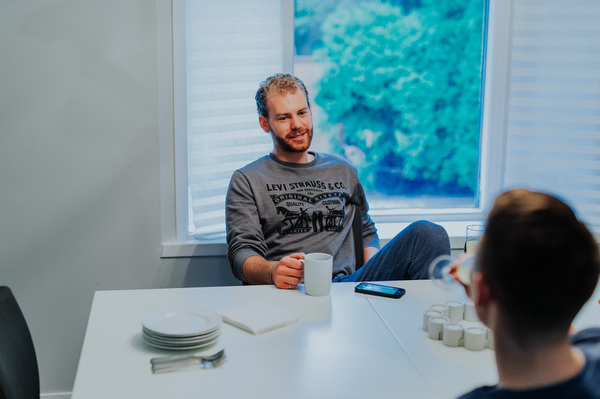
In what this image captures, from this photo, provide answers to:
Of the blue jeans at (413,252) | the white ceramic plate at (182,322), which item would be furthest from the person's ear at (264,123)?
the white ceramic plate at (182,322)

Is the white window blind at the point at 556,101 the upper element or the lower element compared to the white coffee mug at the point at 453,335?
upper

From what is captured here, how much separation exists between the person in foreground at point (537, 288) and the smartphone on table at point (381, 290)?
31.9 inches

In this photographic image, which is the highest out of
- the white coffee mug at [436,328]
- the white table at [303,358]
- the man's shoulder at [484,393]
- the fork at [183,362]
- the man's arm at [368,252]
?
the man's shoulder at [484,393]

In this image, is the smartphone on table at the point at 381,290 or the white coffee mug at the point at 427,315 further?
the smartphone on table at the point at 381,290

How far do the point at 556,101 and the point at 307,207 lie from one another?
4.42 ft

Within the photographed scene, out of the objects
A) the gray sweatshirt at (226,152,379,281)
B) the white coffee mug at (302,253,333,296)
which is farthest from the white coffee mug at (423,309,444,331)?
the gray sweatshirt at (226,152,379,281)

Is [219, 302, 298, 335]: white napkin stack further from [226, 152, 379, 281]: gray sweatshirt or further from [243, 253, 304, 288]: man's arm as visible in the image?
[226, 152, 379, 281]: gray sweatshirt

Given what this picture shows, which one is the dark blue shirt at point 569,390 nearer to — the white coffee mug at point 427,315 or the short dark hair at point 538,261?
the short dark hair at point 538,261

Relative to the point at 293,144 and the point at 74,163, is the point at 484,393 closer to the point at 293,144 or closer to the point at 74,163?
the point at 293,144

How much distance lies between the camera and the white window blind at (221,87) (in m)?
2.48

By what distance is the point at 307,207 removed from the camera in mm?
2266

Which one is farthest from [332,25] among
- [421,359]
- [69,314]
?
[421,359]

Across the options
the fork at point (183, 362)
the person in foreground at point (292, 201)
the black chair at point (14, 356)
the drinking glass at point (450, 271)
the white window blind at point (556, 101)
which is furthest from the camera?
the white window blind at point (556, 101)

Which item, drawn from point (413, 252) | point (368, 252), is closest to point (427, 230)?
point (413, 252)
